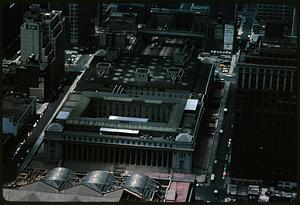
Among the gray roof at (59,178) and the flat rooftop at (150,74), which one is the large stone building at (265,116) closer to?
the gray roof at (59,178)

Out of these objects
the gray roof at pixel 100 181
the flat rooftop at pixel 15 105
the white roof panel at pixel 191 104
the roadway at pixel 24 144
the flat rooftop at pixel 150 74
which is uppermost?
the flat rooftop at pixel 150 74

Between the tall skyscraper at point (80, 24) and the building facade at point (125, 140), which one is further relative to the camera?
the tall skyscraper at point (80, 24)

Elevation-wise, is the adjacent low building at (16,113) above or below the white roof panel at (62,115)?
below

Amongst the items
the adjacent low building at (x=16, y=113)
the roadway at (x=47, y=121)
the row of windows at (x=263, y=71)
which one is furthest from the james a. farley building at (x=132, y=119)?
the row of windows at (x=263, y=71)

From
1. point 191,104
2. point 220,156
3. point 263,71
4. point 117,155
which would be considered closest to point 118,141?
point 117,155

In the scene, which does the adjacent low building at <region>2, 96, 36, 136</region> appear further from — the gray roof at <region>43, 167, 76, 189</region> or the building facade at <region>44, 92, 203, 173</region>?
the gray roof at <region>43, 167, 76, 189</region>

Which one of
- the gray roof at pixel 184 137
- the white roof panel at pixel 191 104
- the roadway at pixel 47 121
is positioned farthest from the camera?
the white roof panel at pixel 191 104

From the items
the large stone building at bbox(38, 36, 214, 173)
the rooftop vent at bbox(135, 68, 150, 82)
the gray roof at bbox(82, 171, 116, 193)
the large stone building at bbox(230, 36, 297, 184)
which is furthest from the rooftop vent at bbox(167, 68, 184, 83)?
the gray roof at bbox(82, 171, 116, 193)

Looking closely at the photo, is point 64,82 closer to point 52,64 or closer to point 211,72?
point 52,64
